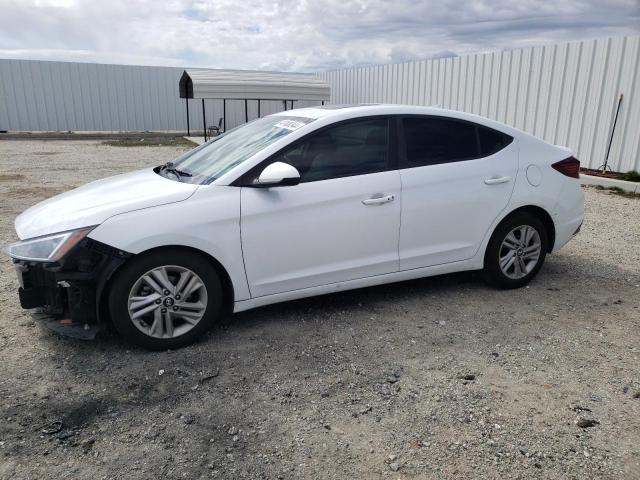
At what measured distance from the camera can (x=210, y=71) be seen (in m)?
22.8

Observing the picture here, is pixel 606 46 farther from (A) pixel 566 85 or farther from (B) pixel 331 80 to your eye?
(B) pixel 331 80

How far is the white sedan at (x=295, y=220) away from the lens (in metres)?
3.47

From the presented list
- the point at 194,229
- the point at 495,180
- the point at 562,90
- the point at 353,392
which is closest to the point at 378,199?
the point at 495,180

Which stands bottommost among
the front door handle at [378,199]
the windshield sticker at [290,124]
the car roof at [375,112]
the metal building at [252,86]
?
the front door handle at [378,199]

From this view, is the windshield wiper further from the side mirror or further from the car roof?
the car roof

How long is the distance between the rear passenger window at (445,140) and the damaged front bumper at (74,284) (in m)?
2.37

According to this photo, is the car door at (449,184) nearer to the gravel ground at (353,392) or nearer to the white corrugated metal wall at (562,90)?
the gravel ground at (353,392)

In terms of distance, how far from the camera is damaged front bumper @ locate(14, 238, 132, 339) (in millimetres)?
3367

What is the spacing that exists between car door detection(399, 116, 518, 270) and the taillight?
0.47 m

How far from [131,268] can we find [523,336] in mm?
2837

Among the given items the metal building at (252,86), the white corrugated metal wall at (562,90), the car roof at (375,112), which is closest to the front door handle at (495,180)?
the car roof at (375,112)

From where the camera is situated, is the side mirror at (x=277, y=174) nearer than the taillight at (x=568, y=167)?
Yes

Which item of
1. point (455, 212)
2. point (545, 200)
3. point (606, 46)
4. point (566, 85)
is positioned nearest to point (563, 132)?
point (566, 85)

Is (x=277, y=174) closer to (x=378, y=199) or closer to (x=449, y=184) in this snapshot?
(x=378, y=199)
